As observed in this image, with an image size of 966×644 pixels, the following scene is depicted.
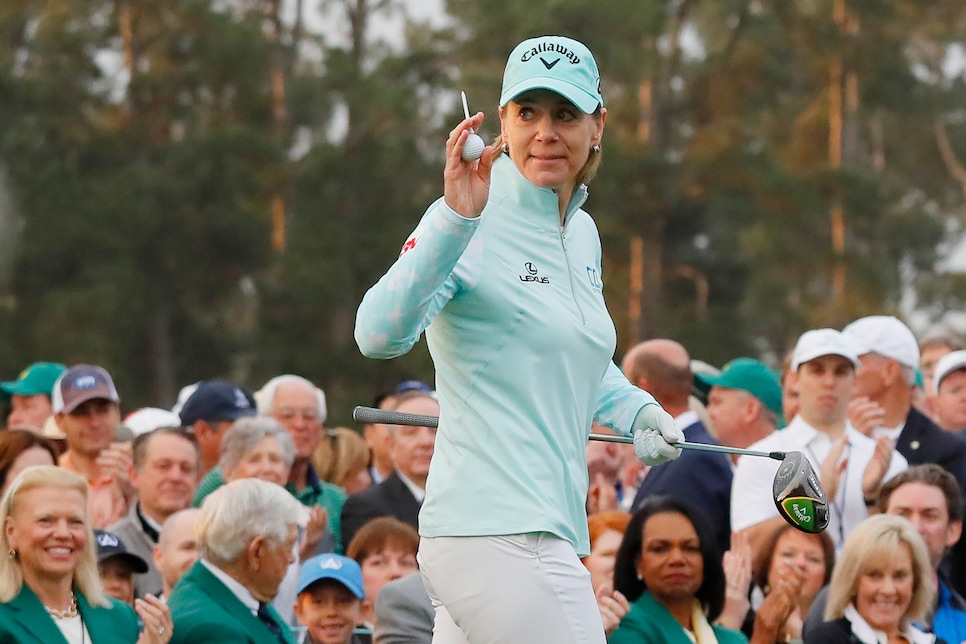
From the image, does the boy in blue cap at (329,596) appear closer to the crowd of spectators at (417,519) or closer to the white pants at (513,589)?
the crowd of spectators at (417,519)

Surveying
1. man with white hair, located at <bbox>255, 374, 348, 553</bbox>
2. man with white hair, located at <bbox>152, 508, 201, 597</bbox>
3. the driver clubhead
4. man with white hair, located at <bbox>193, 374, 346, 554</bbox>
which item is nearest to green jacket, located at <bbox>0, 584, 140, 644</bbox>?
man with white hair, located at <bbox>152, 508, 201, 597</bbox>

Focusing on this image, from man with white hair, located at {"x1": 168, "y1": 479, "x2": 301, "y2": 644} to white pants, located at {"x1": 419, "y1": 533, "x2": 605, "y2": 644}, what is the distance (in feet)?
8.75

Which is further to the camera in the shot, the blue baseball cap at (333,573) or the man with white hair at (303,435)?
the man with white hair at (303,435)

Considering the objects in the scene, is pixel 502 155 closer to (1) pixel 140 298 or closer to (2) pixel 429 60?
(1) pixel 140 298

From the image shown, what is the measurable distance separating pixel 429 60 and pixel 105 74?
494 centimetres

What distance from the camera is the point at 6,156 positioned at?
2572cm

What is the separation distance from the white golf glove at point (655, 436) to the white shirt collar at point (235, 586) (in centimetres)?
272

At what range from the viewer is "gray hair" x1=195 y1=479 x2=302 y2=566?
6379mm

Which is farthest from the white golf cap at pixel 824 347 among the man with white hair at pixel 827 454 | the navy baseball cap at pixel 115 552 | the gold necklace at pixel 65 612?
the gold necklace at pixel 65 612

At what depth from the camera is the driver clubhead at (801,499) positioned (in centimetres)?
393

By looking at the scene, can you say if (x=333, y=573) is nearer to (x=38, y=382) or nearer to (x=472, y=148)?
(x=472, y=148)

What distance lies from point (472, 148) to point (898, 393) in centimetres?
523

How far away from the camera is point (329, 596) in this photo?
6.89m

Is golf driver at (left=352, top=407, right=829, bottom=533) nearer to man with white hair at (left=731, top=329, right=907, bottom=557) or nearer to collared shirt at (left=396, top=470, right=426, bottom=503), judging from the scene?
man with white hair at (left=731, top=329, right=907, bottom=557)
